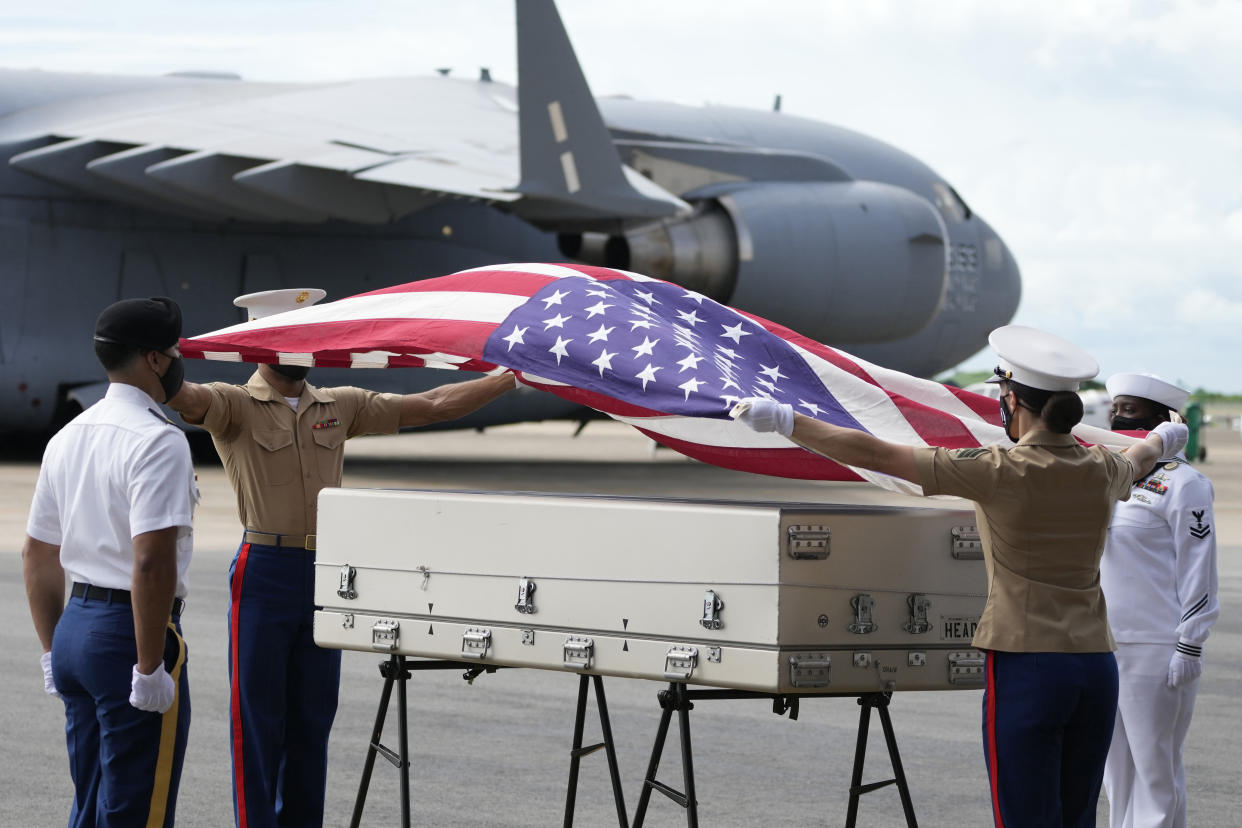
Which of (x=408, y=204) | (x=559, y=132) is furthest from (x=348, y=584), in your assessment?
(x=408, y=204)

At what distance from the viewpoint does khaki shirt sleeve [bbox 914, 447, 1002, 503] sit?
14.7 feet

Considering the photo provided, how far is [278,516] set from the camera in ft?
19.1

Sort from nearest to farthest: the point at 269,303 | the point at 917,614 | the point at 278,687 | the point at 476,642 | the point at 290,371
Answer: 1. the point at 917,614
2. the point at 476,642
3. the point at 278,687
4. the point at 290,371
5. the point at 269,303

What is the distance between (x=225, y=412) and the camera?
5.81 meters

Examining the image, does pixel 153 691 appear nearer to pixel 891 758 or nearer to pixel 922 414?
pixel 891 758

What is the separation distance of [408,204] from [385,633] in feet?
51.1

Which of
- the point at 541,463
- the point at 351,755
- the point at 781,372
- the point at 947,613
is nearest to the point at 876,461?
the point at 947,613

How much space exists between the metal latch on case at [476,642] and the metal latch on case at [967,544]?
1.52 m

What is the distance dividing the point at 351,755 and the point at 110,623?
2.91 meters

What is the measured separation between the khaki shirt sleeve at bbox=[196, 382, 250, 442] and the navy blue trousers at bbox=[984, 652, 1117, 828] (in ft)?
9.44

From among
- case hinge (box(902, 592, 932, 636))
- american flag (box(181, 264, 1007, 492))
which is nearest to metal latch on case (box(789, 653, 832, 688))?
case hinge (box(902, 592, 932, 636))

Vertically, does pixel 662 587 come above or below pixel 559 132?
below

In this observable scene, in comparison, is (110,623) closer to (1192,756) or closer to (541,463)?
(1192,756)

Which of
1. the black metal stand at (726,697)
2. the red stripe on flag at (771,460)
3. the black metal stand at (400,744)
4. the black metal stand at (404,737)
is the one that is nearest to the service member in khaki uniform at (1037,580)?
the black metal stand at (726,697)
